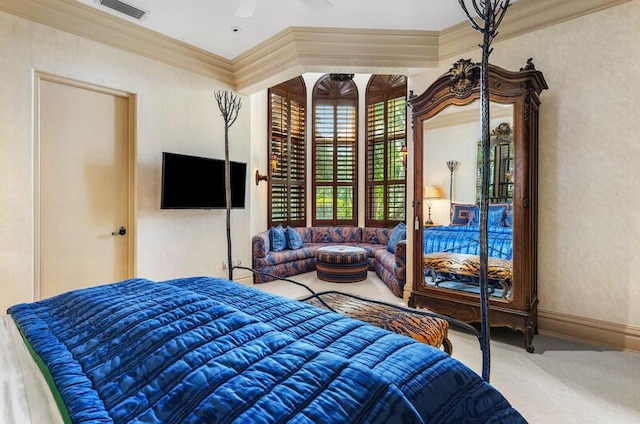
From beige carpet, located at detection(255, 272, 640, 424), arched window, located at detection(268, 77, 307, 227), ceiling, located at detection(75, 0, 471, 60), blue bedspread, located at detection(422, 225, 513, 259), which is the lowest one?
beige carpet, located at detection(255, 272, 640, 424)

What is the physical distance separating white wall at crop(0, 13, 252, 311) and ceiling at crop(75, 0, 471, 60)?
0.49 metres

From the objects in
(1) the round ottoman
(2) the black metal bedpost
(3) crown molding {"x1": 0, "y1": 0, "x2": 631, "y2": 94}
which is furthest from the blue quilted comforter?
(1) the round ottoman

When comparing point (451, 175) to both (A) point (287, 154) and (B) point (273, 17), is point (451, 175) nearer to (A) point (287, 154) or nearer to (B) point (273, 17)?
(B) point (273, 17)

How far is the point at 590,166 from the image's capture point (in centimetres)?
264

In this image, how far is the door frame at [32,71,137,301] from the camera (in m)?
2.80

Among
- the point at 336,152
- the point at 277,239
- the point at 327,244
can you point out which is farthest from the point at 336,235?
the point at 336,152

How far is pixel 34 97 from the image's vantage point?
2.80 metres

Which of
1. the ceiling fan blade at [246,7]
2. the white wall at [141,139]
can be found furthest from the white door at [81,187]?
the ceiling fan blade at [246,7]

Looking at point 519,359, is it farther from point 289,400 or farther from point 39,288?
point 39,288

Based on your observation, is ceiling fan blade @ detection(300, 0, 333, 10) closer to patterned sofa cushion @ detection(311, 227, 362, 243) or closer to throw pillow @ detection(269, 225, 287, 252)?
throw pillow @ detection(269, 225, 287, 252)

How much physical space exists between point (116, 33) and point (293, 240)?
3488mm

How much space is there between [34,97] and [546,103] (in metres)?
4.44

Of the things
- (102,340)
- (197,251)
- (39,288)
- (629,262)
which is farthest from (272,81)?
(629,262)

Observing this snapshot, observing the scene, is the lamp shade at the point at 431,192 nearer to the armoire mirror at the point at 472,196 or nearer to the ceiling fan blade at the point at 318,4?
the armoire mirror at the point at 472,196
